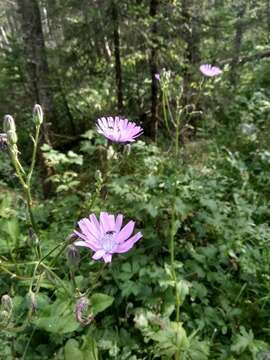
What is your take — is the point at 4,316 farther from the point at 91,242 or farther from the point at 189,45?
the point at 189,45

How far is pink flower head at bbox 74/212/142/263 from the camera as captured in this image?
126 centimetres

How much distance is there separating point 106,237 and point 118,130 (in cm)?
45

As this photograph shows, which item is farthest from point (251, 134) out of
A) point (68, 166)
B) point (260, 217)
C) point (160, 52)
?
point (68, 166)

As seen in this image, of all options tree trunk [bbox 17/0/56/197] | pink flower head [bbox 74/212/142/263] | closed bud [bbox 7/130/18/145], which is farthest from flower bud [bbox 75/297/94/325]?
tree trunk [bbox 17/0/56/197]

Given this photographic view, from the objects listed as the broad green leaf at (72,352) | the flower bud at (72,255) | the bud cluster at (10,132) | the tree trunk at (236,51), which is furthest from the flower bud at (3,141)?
the tree trunk at (236,51)

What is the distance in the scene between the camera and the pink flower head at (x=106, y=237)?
1.26 meters

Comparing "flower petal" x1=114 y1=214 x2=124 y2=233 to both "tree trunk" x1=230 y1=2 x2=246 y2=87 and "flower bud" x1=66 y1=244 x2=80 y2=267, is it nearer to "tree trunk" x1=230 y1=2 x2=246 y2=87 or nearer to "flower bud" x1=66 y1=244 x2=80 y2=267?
"flower bud" x1=66 y1=244 x2=80 y2=267

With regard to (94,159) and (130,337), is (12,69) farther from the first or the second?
(130,337)

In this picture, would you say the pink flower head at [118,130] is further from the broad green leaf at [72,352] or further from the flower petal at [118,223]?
the broad green leaf at [72,352]

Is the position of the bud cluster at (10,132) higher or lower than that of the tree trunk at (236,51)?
higher

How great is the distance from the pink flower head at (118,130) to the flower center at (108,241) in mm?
383

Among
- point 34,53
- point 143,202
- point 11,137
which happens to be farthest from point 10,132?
point 34,53

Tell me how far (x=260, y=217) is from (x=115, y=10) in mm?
3171

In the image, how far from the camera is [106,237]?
1360 mm
